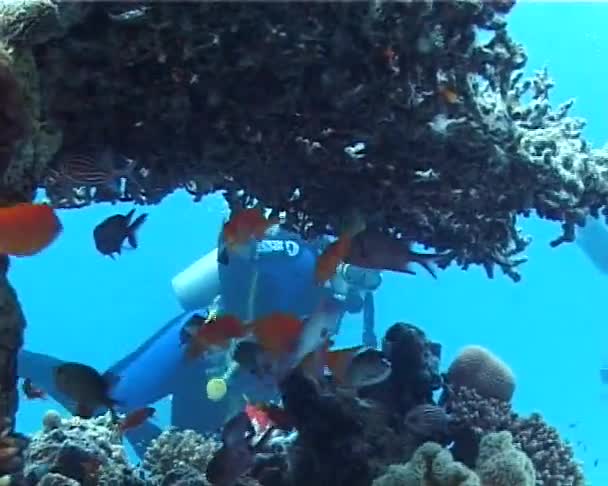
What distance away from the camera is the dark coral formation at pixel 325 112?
3971 millimetres

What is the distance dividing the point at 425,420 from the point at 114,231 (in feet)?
7.49

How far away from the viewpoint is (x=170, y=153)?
4836mm

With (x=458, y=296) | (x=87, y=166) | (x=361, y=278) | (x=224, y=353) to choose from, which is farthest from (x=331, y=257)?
(x=458, y=296)

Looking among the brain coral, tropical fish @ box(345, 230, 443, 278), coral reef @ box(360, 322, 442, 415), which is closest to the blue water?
the brain coral

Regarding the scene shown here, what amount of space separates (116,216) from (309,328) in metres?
1.34

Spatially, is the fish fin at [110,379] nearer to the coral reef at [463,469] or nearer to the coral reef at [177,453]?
the coral reef at [463,469]

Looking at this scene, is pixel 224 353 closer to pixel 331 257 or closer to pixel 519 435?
pixel 519 435

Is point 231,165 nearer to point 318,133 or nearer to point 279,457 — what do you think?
point 318,133

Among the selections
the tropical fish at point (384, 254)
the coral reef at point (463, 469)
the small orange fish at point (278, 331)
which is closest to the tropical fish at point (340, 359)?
the small orange fish at point (278, 331)

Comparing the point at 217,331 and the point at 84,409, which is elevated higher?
the point at 217,331

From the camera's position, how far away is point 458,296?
382 ft

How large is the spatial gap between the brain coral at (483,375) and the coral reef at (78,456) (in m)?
2.39

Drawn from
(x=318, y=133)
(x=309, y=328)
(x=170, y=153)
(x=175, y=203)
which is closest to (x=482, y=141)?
(x=318, y=133)

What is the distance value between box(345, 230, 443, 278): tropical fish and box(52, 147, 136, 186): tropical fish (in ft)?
4.89
